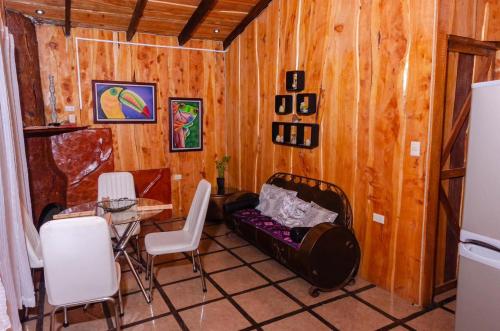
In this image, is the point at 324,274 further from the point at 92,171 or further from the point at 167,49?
the point at 167,49

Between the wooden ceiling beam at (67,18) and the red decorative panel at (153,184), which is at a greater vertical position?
the wooden ceiling beam at (67,18)

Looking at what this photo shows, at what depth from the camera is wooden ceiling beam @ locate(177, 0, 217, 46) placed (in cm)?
440

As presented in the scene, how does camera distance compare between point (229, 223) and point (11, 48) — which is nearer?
point (11, 48)

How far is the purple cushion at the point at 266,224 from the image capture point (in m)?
3.53

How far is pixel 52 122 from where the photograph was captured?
185 inches

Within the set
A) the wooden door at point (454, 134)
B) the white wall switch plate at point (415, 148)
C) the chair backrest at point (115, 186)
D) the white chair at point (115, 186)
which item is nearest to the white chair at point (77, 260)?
the white chair at point (115, 186)

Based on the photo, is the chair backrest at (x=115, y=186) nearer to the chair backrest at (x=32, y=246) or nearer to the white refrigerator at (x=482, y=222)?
the chair backrest at (x=32, y=246)

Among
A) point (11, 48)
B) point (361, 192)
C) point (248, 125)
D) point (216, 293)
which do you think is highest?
point (11, 48)

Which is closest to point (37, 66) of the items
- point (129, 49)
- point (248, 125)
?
point (129, 49)

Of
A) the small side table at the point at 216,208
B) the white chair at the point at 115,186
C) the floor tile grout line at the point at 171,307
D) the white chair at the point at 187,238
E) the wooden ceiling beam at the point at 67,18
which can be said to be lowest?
the floor tile grout line at the point at 171,307

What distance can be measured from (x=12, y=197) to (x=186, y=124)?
11.2 feet

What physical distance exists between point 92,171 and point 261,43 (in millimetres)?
3092

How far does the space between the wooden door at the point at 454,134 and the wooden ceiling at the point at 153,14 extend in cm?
266

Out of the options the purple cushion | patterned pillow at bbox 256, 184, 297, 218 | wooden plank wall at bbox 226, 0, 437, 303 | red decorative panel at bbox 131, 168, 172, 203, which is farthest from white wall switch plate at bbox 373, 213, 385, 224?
red decorative panel at bbox 131, 168, 172, 203
